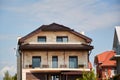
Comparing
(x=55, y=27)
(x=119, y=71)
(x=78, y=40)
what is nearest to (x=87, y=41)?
(x=78, y=40)

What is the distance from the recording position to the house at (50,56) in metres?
52.2

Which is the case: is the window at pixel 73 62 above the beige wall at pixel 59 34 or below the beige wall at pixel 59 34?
below

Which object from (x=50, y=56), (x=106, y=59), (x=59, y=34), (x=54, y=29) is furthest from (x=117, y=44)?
(x=106, y=59)

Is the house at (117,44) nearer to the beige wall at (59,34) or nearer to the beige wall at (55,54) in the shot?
the beige wall at (55,54)

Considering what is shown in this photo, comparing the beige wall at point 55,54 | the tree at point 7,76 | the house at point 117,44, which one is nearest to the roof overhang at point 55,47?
the beige wall at point 55,54

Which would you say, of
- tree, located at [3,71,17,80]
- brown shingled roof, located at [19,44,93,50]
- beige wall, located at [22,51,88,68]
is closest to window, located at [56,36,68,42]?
brown shingled roof, located at [19,44,93,50]

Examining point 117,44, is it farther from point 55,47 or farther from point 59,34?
A: point 59,34

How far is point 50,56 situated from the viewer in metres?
52.8

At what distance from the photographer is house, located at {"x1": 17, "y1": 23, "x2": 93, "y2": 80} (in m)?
52.2

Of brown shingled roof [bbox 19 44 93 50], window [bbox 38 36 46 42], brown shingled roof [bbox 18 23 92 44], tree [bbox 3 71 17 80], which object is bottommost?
tree [bbox 3 71 17 80]

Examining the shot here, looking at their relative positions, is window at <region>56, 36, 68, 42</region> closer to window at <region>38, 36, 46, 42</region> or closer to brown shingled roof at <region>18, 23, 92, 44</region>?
brown shingled roof at <region>18, 23, 92, 44</region>

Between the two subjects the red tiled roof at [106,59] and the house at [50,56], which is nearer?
the house at [50,56]

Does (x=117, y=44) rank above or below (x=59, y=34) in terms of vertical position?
below

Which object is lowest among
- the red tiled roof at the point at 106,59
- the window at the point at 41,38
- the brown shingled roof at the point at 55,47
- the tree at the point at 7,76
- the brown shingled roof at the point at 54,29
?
the tree at the point at 7,76
